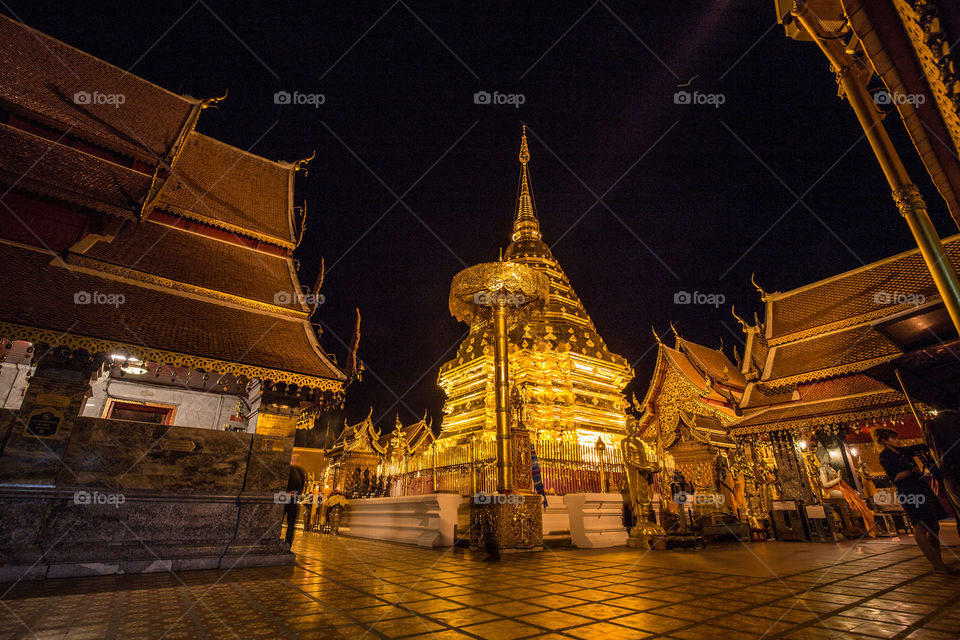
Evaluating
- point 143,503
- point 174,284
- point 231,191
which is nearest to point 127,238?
point 174,284

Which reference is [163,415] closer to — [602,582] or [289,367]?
[289,367]

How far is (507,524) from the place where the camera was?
7.16m

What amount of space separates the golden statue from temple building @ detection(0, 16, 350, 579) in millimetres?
6221

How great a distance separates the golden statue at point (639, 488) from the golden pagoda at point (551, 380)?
14.7 feet

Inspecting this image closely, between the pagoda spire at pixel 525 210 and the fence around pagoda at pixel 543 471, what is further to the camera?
the pagoda spire at pixel 525 210

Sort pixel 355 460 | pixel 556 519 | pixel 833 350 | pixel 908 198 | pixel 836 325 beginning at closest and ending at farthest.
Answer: pixel 908 198 → pixel 556 519 → pixel 833 350 → pixel 836 325 → pixel 355 460

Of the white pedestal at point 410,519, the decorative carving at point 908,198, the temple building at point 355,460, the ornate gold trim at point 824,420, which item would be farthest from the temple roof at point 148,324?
the ornate gold trim at point 824,420

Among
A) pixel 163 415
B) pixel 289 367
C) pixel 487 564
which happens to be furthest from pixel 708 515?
pixel 163 415

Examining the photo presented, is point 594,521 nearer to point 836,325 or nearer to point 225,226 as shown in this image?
point 836,325

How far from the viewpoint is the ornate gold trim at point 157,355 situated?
5.38m

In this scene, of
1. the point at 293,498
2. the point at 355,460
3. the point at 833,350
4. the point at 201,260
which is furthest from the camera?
the point at 355,460

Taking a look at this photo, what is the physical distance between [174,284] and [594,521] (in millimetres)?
9458

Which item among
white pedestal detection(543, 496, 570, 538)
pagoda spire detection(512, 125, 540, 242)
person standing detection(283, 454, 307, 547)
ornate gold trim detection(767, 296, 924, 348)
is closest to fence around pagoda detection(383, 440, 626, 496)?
white pedestal detection(543, 496, 570, 538)

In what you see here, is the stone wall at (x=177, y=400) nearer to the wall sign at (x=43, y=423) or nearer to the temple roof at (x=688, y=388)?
the wall sign at (x=43, y=423)
